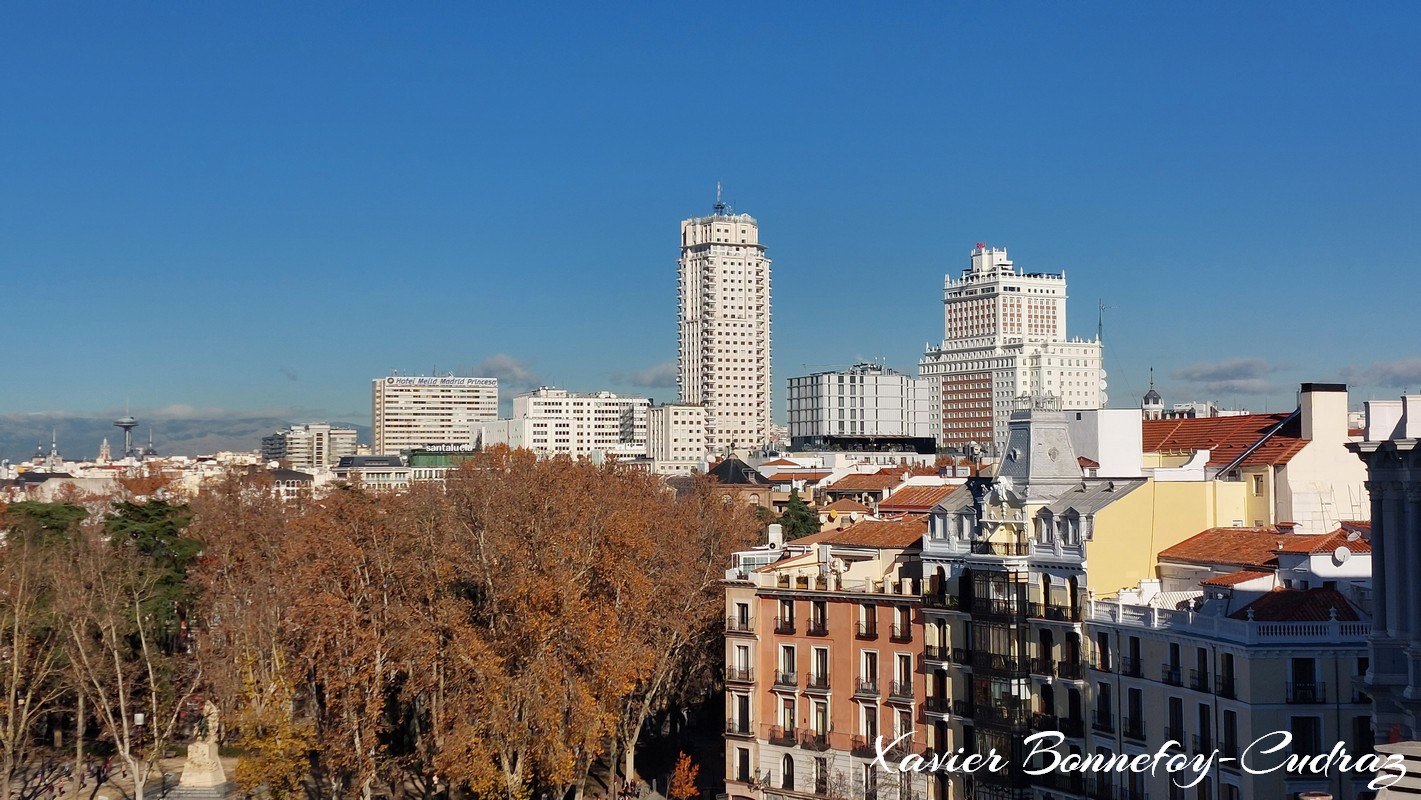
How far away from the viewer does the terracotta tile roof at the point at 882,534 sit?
63.0 m

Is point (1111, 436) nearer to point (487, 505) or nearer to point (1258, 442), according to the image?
point (1258, 442)

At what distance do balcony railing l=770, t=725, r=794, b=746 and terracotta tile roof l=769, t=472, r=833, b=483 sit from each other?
123 meters

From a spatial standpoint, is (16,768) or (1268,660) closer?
(1268,660)

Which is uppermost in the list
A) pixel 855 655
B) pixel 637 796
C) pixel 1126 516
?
pixel 1126 516

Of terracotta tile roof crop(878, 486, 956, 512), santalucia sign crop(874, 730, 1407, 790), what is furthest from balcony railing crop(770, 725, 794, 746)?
terracotta tile roof crop(878, 486, 956, 512)

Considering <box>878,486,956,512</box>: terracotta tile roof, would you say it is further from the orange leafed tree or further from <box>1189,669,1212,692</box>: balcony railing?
<box>1189,669,1212,692</box>: balcony railing

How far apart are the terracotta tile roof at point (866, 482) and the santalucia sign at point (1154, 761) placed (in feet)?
300

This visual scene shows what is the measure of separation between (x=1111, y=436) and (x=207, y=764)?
36093mm

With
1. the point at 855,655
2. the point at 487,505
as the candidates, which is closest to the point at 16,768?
the point at 487,505

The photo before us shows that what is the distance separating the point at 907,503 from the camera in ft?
263

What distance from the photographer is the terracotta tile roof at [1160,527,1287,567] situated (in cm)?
4794

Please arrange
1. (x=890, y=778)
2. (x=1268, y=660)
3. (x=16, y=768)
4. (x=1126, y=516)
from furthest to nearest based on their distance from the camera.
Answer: (x=16, y=768), (x=890, y=778), (x=1126, y=516), (x=1268, y=660)

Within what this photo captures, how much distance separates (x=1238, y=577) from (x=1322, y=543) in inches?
116

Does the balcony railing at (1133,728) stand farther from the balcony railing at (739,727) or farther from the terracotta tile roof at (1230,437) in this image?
the balcony railing at (739,727)
